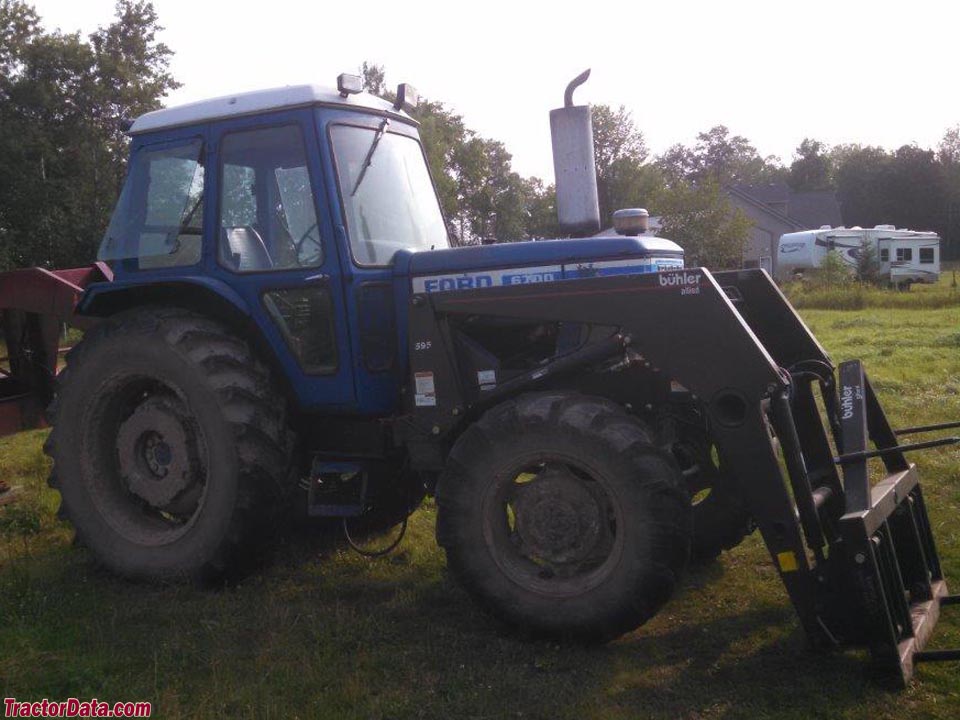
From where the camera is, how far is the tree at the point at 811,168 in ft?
314

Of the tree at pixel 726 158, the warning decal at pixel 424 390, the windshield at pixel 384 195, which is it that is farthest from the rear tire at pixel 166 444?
the tree at pixel 726 158

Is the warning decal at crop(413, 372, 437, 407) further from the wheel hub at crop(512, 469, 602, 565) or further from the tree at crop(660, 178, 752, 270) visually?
the tree at crop(660, 178, 752, 270)

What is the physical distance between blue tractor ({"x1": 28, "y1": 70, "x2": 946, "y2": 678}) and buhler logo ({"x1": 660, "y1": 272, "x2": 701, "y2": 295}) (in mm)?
11

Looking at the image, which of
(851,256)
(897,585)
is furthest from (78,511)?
(851,256)

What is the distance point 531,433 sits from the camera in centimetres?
428

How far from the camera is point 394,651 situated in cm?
442

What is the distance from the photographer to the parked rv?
131ft

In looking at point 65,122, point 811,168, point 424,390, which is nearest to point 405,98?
point 424,390

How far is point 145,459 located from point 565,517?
259 cm

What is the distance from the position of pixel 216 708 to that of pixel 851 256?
39.7 m

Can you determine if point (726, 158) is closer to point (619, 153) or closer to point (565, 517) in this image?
point (619, 153)

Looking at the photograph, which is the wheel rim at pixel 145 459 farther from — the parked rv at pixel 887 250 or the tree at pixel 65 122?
the parked rv at pixel 887 250

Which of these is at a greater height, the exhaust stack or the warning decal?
the exhaust stack

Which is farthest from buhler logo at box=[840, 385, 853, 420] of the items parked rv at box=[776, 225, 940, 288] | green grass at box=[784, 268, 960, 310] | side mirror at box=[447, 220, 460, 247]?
parked rv at box=[776, 225, 940, 288]
